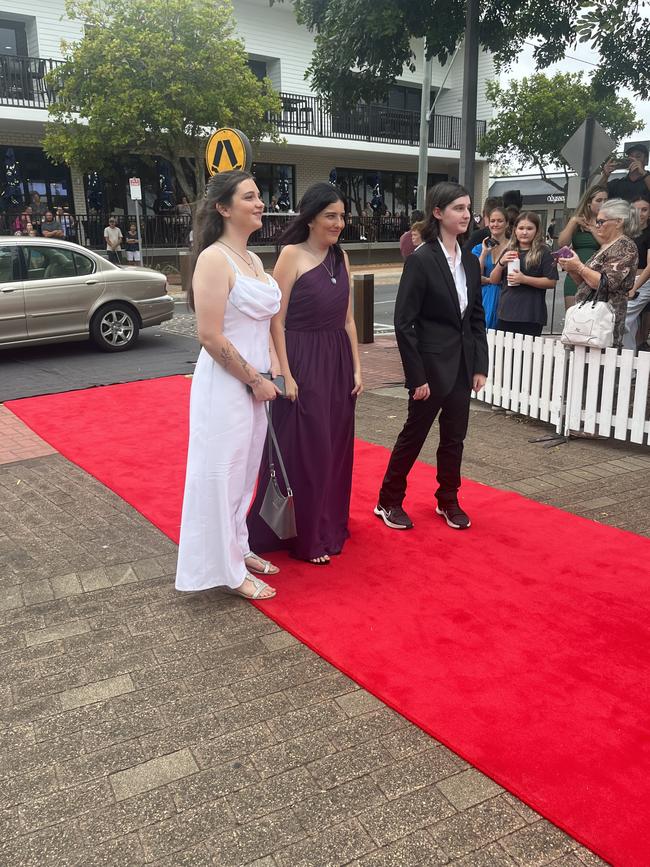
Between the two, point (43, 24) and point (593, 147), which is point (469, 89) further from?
point (43, 24)

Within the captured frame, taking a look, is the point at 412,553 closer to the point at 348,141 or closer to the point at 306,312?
the point at 306,312

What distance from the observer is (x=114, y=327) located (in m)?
10.7

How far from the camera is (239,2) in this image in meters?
26.0

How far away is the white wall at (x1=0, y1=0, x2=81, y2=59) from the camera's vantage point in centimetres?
2220

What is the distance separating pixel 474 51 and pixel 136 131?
477 inches

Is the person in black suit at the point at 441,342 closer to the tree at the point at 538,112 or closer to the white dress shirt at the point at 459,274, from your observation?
the white dress shirt at the point at 459,274

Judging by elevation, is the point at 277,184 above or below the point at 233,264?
above

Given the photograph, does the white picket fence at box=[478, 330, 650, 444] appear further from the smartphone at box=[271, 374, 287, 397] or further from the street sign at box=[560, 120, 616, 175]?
the smartphone at box=[271, 374, 287, 397]

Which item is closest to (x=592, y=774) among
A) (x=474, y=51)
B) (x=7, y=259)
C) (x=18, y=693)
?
(x=18, y=693)

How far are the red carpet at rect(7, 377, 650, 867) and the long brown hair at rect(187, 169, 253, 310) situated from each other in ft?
5.47

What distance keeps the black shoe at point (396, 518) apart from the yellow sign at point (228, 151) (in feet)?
10.3

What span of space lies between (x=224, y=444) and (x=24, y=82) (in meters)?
22.1

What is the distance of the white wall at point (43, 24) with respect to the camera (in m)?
22.2

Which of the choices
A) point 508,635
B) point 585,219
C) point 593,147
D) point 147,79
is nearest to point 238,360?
point 508,635
